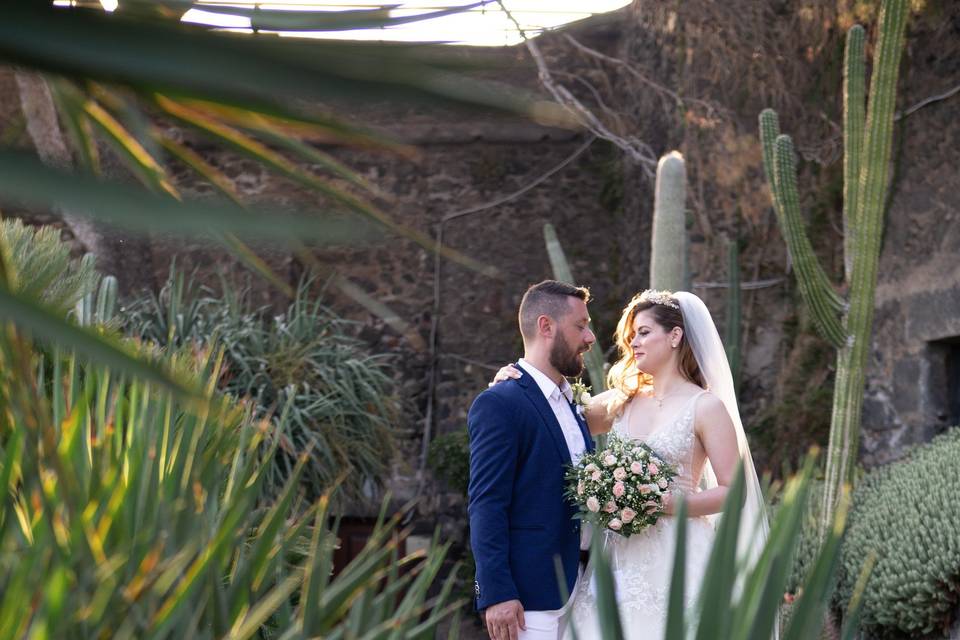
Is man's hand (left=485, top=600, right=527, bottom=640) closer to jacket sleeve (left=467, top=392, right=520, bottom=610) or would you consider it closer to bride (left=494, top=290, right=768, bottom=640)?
jacket sleeve (left=467, top=392, right=520, bottom=610)

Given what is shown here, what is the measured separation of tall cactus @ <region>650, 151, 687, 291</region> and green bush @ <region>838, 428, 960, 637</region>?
142 centimetres

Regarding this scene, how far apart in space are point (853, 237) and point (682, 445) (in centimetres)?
275

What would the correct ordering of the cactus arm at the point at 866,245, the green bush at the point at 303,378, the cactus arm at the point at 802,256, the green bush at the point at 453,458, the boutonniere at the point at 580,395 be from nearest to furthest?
1. the boutonniere at the point at 580,395
2. the cactus arm at the point at 866,245
3. the cactus arm at the point at 802,256
4. the green bush at the point at 303,378
5. the green bush at the point at 453,458

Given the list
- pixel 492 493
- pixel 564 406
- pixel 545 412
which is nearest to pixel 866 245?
pixel 564 406

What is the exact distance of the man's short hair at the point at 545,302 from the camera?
3.55 meters

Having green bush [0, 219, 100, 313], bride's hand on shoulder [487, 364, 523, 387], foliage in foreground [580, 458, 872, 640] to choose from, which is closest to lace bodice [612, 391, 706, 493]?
bride's hand on shoulder [487, 364, 523, 387]

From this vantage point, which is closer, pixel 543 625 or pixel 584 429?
pixel 543 625

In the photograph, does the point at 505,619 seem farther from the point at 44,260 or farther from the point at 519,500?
the point at 44,260

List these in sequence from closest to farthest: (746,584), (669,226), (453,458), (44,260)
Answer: (746,584)
(44,260)
(669,226)
(453,458)

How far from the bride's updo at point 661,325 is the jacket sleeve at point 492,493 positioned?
23.1 inches

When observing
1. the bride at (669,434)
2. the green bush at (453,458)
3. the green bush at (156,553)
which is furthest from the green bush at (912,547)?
the green bush at (453,458)

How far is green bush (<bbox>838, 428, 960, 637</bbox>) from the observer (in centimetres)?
453

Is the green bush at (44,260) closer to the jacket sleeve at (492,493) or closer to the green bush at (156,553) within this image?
the green bush at (156,553)

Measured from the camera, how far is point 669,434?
359 cm
